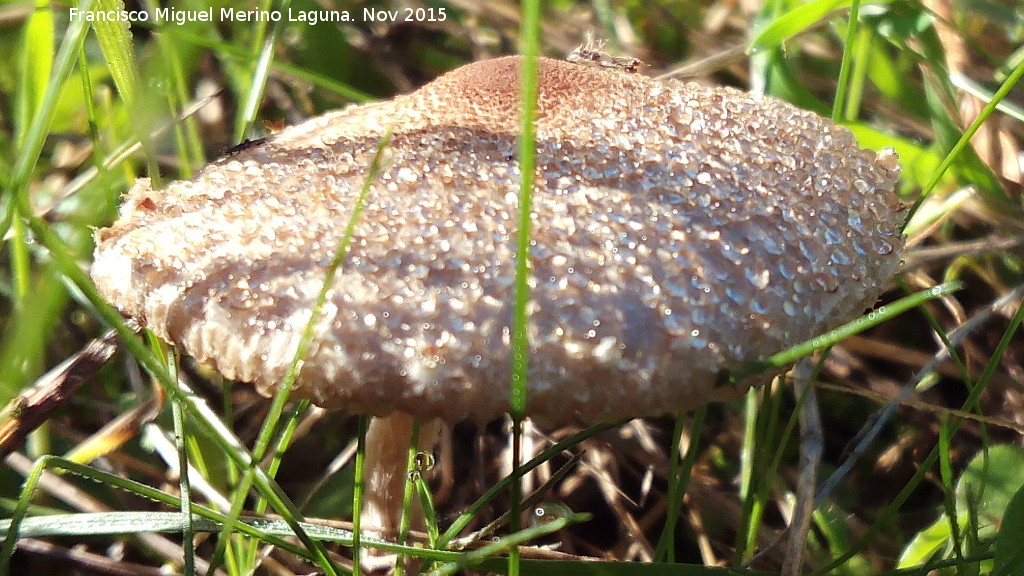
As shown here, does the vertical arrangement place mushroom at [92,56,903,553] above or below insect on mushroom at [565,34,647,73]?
below

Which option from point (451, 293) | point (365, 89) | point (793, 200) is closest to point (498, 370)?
point (451, 293)

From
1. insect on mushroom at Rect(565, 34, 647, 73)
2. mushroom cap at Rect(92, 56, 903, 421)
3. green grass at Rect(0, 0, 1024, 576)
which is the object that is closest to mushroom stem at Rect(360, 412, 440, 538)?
green grass at Rect(0, 0, 1024, 576)

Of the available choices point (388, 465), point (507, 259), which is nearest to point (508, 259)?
point (507, 259)

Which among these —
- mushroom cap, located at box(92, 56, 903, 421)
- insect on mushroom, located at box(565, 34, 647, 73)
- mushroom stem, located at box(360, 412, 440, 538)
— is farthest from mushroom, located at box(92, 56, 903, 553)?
mushroom stem, located at box(360, 412, 440, 538)

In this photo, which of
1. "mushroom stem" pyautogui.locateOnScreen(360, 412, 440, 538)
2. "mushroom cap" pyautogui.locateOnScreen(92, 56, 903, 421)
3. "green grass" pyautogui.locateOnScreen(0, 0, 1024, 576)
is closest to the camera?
"mushroom cap" pyautogui.locateOnScreen(92, 56, 903, 421)

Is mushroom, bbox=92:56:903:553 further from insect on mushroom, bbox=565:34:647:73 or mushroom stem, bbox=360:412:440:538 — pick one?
mushroom stem, bbox=360:412:440:538

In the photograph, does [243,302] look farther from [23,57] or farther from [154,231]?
[23,57]

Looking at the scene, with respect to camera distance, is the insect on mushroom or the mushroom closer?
the mushroom

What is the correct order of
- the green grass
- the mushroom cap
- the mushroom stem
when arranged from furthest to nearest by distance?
1. the mushroom stem
2. the green grass
3. the mushroom cap
